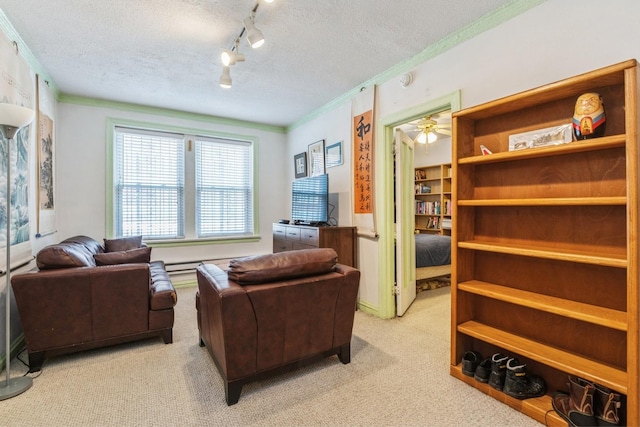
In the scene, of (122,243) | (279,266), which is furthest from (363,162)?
(122,243)

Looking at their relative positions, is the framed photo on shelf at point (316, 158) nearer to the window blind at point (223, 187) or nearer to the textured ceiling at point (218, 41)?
the textured ceiling at point (218, 41)

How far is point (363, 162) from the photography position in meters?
3.38

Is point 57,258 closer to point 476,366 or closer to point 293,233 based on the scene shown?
point 293,233

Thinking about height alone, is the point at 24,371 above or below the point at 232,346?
below

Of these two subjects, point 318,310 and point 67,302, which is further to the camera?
point 67,302

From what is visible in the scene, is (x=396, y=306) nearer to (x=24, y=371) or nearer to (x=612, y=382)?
(x=612, y=382)

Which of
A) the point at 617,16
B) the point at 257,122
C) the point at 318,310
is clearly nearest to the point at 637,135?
the point at 617,16

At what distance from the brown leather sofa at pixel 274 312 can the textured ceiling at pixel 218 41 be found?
1690 millimetres

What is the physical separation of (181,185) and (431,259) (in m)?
3.69

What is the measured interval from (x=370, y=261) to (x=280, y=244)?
1.30 metres

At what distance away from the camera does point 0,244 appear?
2.14 meters

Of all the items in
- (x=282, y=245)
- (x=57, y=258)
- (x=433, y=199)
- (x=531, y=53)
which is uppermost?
(x=531, y=53)

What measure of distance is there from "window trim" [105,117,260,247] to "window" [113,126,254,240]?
0.05m

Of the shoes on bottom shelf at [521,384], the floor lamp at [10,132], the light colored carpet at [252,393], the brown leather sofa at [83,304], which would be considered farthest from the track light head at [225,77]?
the shoes on bottom shelf at [521,384]
